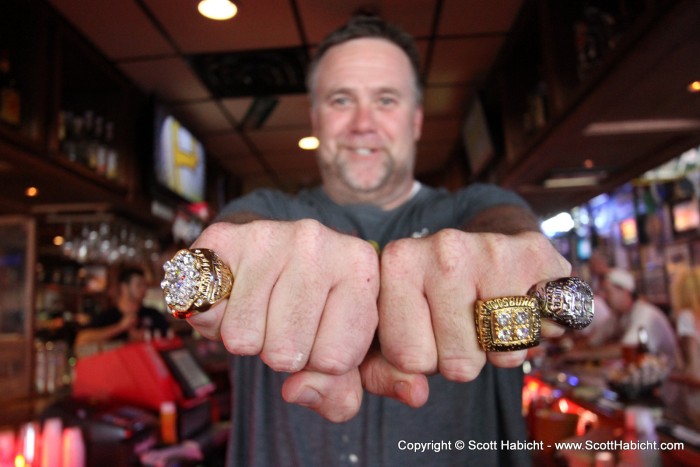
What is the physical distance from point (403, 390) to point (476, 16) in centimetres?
243

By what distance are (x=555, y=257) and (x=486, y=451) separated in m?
0.64

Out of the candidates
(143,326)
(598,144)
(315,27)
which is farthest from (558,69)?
(143,326)

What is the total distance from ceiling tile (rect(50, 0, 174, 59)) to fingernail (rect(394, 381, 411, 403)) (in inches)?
94.2

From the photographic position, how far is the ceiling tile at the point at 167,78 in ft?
9.48

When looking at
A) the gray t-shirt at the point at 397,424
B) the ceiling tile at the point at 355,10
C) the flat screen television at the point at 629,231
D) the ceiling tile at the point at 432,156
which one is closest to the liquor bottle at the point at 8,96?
the ceiling tile at the point at 355,10

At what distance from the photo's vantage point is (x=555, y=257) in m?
0.51

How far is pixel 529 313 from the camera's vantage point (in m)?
0.47

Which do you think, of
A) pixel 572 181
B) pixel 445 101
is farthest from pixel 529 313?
pixel 445 101

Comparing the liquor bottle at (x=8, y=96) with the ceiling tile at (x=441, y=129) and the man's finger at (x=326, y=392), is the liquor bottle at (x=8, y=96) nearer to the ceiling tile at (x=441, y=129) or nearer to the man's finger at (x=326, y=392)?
the man's finger at (x=326, y=392)

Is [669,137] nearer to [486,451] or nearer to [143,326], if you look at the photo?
[486,451]

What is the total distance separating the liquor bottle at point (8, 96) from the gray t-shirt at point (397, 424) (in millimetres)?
1705

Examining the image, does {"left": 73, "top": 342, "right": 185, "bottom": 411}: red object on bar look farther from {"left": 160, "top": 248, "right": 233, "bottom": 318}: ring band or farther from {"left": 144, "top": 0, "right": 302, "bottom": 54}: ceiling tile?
{"left": 144, "top": 0, "right": 302, "bottom": 54}: ceiling tile

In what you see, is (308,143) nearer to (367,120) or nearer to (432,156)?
(432,156)

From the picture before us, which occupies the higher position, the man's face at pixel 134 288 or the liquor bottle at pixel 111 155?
the liquor bottle at pixel 111 155
